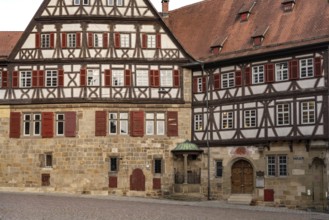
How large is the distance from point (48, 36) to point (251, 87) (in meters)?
13.1

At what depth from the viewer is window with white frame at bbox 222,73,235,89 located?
128 feet

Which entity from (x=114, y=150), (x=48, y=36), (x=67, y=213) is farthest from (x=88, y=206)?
(x=48, y=36)

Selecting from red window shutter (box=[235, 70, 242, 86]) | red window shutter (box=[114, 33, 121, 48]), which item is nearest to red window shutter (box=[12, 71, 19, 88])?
red window shutter (box=[114, 33, 121, 48])

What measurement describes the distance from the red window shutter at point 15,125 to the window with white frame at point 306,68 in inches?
687

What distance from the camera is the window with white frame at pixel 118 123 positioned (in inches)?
1606

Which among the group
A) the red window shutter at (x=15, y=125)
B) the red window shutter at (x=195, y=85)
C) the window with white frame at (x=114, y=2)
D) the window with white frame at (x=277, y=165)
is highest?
the window with white frame at (x=114, y=2)

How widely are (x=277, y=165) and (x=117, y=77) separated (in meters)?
11.4

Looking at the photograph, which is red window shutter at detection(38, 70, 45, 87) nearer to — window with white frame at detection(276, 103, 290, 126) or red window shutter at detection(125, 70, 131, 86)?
red window shutter at detection(125, 70, 131, 86)

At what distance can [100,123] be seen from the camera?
40.5 meters

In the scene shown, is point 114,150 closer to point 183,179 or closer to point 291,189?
point 183,179

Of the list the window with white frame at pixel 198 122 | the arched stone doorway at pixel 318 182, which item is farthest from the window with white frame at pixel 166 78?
the arched stone doorway at pixel 318 182

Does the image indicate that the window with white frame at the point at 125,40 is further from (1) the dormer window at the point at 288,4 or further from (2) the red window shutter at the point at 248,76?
(1) the dormer window at the point at 288,4

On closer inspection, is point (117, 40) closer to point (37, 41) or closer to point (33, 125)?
point (37, 41)

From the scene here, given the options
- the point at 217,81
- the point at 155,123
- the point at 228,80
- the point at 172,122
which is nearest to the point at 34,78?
the point at 155,123
